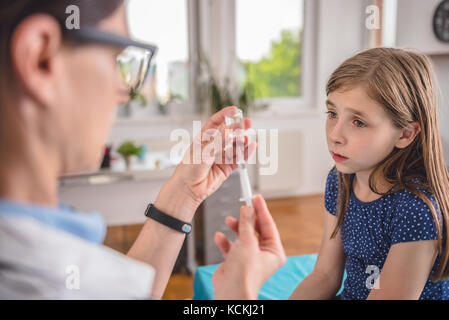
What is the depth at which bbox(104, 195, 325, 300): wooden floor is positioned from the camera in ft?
5.36

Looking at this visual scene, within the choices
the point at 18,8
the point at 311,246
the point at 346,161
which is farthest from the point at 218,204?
the point at 18,8

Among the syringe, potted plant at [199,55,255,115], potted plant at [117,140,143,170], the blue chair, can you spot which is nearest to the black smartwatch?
the syringe

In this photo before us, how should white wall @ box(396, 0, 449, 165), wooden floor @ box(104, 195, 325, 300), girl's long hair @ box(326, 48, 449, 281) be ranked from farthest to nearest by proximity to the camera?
wooden floor @ box(104, 195, 325, 300), white wall @ box(396, 0, 449, 165), girl's long hair @ box(326, 48, 449, 281)

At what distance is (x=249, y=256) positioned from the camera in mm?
406

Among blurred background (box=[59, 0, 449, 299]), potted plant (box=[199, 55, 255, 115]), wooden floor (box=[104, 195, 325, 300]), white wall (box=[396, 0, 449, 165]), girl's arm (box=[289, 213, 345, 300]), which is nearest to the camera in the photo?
white wall (box=[396, 0, 449, 165])

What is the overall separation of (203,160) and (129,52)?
29 cm

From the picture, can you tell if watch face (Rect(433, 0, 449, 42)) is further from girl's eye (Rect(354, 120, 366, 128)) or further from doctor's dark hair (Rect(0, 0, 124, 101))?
doctor's dark hair (Rect(0, 0, 124, 101))


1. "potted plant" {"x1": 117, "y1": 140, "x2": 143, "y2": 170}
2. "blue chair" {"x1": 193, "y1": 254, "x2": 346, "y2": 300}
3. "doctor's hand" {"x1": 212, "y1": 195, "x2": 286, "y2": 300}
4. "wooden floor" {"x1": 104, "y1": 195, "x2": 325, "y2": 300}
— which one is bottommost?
"wooden floor" {"x1": 104, "y1": 195, "x2": 325, "y2": 300}

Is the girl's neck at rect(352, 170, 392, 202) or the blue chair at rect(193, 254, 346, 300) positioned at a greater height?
the girl's neck at rect(352, 170, 392, 202)

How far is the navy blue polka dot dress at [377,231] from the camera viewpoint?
25.4 inches

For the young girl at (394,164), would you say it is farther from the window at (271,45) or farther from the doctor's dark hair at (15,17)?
the window at (271,45)

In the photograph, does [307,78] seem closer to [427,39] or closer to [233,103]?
[233,103]

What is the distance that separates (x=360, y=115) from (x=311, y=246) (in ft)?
3.41
